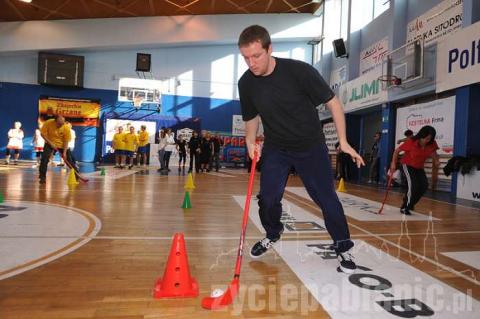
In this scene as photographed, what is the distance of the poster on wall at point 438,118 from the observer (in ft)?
27.5

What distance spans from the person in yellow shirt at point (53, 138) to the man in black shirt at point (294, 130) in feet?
18.4

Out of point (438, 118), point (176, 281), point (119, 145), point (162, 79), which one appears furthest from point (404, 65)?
point (162, 79)

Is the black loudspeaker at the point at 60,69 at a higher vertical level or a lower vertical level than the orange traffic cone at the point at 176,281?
higher

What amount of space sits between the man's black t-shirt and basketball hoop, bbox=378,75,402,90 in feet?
28.0

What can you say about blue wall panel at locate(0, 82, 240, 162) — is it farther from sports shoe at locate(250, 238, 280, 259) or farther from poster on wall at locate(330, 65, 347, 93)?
sports shoe at locate(250, 238, 280, 259)

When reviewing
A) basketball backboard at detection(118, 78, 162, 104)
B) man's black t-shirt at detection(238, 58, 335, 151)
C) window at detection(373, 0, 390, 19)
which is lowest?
man's black t-shirt at detection(238, 58, 335, 151)

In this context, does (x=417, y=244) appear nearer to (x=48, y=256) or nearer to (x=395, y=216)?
(x=395, y=216)

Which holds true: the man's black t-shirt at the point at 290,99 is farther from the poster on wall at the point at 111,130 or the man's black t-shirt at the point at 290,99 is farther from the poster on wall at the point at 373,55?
the poster on wall at the point at 111,130

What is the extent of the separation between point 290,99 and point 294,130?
203mm

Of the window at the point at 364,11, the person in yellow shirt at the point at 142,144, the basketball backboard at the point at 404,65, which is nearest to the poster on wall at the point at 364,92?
the basketball backboard at the point at 404,65

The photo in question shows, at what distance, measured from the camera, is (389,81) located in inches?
399

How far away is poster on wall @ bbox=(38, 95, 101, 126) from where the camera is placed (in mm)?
17094

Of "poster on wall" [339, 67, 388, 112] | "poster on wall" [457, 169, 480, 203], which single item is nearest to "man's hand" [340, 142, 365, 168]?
"poster on wall" [457, 169, 480, 203]

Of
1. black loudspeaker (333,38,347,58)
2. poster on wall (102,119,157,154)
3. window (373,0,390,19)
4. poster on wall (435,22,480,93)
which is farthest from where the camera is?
poster on wall (102,119,157,154)
